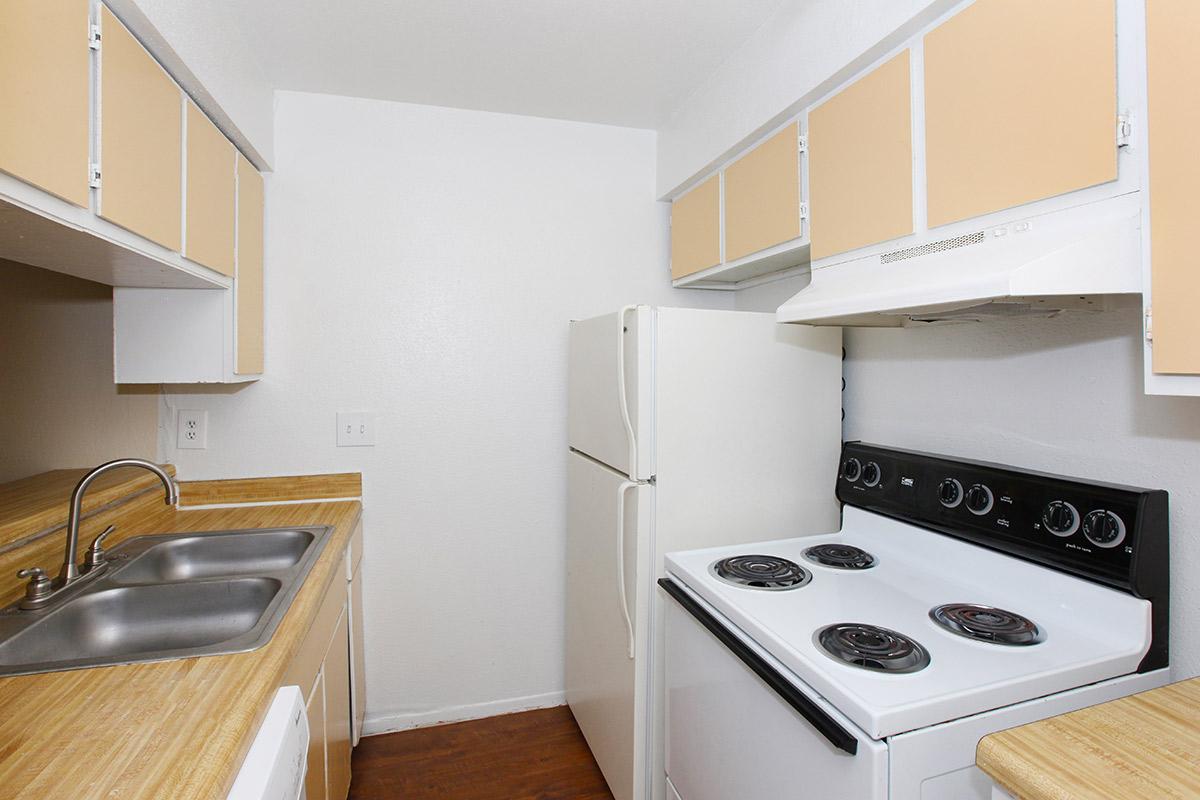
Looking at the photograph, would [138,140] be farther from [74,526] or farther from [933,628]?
[933,628]

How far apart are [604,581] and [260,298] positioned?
1.61 metres

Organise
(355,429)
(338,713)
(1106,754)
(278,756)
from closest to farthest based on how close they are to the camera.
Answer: (1106,754) → (278,756) → (338,713) → (355,429)

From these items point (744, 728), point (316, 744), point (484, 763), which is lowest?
point (484, 763)

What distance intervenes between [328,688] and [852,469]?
1613mm

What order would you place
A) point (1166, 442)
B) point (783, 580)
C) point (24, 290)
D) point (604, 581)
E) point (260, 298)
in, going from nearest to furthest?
point (1166, 442)
point (783, 580)
point (24, 290)
point (604, 581)
point (260, 298)

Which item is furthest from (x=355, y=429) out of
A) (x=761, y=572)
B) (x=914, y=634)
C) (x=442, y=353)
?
(x=914, y=634)

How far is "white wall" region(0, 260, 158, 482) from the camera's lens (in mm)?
1808

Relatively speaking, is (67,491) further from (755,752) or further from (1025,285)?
(1025,285)

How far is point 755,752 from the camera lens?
3.89 ft

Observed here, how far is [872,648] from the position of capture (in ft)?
3.59

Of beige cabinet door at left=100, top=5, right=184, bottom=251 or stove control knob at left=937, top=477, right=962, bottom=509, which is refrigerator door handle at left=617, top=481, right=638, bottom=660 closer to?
stove control knob at left=937, top=477, right=962, bottom=509

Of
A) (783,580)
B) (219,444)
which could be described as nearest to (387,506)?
(219,444)

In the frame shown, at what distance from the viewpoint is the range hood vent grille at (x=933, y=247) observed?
1.19 metres

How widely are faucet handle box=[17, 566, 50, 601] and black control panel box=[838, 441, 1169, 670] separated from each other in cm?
205
